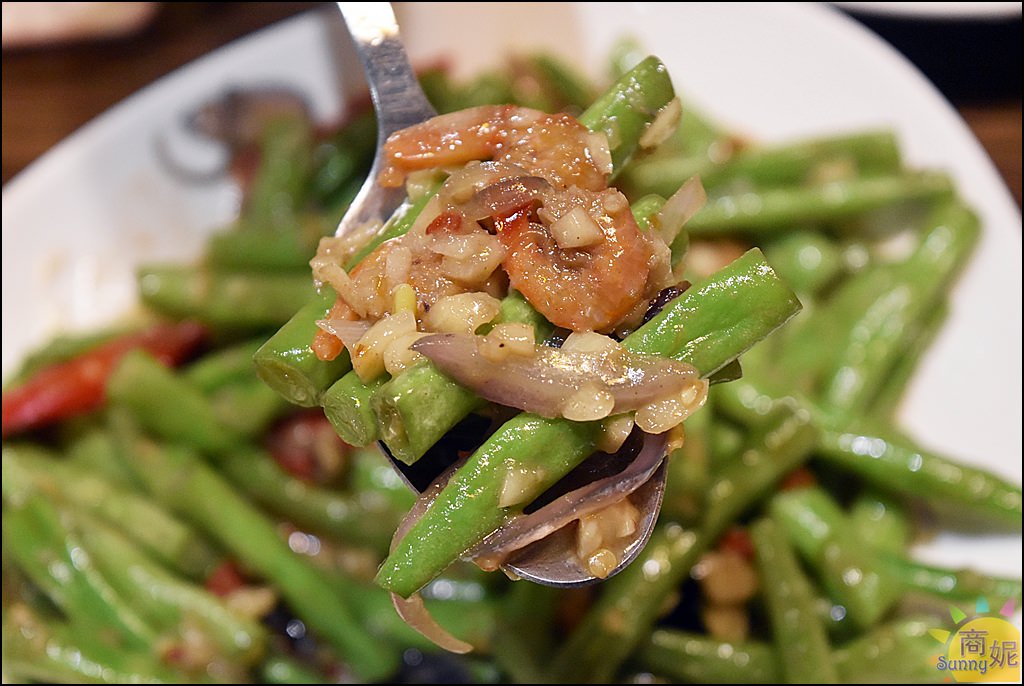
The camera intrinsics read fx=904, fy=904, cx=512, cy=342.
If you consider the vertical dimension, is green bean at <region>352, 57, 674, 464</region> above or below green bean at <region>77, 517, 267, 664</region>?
above

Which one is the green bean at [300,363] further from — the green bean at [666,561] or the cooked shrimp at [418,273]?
the green bean at [666,561]

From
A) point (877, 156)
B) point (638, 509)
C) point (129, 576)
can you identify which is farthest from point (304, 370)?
point (877, 156)

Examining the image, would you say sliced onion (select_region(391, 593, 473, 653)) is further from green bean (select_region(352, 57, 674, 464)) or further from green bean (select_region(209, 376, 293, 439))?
green bean (select_region(209, 376, 293, 439))

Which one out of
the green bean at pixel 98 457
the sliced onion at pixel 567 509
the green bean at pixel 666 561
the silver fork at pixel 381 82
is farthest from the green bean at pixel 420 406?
the green bean at pixel 98 457

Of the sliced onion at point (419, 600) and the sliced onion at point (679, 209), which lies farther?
the sliced onion at point (679, 209)

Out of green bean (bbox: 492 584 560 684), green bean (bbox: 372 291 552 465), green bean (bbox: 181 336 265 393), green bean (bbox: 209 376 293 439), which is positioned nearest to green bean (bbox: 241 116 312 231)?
green bean (bbox: 181 336 265 393)
